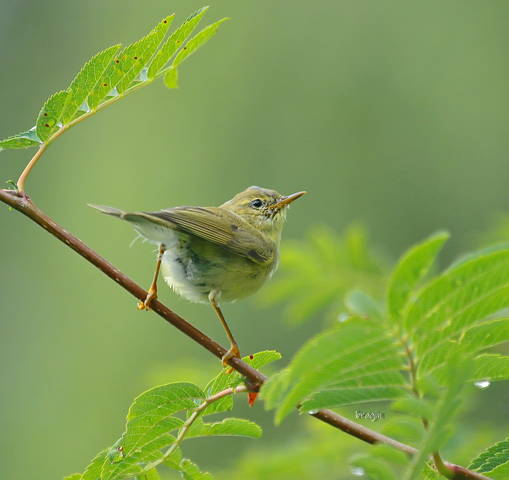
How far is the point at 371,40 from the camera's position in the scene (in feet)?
47.1

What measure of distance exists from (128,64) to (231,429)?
108 cm

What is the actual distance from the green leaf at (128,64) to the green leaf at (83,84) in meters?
0.02

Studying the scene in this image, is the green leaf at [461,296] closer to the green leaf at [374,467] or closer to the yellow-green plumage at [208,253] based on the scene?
the green leaf at [374,467]

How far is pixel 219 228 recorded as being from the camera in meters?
3.67

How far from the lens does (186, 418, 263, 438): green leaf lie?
215cm

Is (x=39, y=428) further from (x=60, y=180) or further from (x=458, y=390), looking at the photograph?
(x=458, y=390)

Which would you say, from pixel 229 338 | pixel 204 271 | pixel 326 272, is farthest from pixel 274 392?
pixel 326 272

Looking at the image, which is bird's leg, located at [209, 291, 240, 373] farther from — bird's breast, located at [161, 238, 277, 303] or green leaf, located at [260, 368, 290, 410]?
green leaf, located at [260, 368, 290, 410]

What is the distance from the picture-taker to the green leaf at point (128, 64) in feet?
7.26

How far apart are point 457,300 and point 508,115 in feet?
36.1

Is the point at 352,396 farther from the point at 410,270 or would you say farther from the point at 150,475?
the point at 150,475

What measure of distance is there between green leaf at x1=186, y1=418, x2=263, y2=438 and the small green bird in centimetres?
94

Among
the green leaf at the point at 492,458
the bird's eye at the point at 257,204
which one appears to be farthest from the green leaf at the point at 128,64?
the bird's eye at the point at 257,204

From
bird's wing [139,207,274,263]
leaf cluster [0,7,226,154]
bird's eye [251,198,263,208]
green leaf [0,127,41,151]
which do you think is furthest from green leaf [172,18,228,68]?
bird's eye [251,198,263,208]
